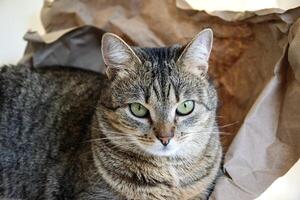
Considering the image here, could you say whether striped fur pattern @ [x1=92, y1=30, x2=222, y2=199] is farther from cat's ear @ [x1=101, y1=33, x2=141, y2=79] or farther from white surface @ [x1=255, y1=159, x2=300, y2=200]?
white surface @ [x1=255, y1=159, x2=300, y2=200]

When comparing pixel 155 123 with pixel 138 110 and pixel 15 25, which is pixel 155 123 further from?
pixel 15 25

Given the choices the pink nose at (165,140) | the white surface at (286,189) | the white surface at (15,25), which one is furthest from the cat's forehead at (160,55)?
the white surface at (15,25)

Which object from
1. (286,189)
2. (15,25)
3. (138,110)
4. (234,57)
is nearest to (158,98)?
(138,110)

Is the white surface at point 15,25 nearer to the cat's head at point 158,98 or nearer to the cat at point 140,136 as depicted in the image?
the cat at point 140,136

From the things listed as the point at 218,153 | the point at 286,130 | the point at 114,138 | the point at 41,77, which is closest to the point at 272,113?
the point at 286,130

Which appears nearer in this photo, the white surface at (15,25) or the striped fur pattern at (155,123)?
the striped fur pattern at (155,123)

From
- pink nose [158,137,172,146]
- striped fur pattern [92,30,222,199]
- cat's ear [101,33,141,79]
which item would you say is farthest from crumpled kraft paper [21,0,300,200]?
cat's ear [101,33,141,79]
